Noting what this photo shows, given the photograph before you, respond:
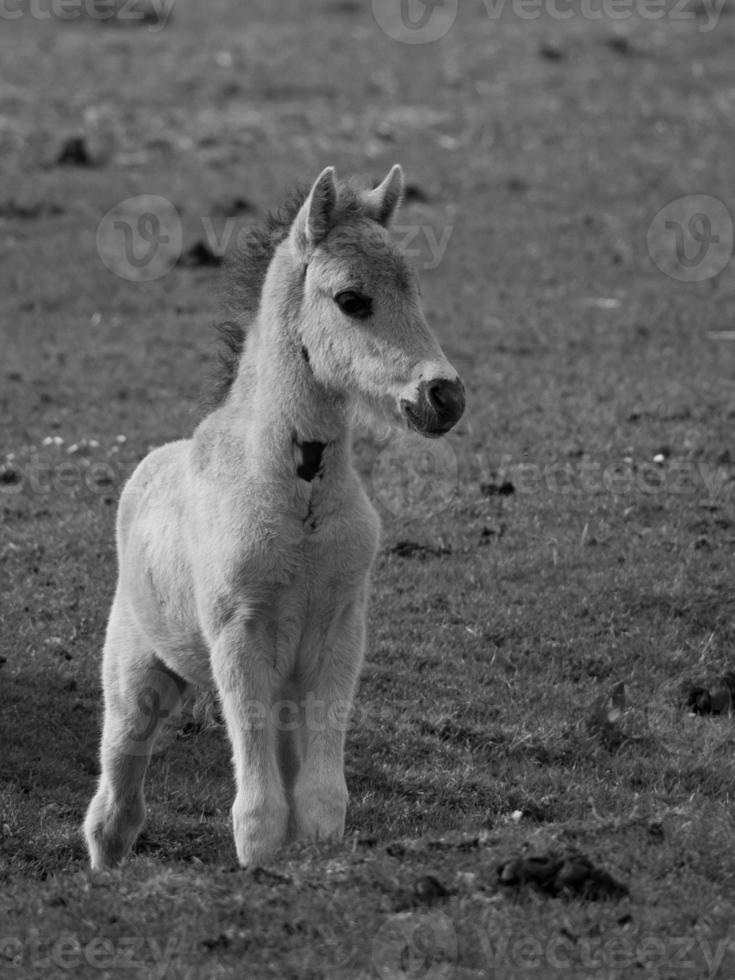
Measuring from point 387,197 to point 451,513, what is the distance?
5.67 m

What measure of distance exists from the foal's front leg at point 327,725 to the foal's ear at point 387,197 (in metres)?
1.89

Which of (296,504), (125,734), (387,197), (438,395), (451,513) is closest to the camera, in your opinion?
(438,395)

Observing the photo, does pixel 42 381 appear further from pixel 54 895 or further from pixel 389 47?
pixel 389 47

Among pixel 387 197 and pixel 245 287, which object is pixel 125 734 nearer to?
pixel 245 287

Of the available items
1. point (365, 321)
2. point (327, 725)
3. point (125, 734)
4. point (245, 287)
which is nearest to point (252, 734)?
point (327, 725)

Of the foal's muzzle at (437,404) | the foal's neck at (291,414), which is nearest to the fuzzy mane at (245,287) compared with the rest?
the foal's neck at (291,414)

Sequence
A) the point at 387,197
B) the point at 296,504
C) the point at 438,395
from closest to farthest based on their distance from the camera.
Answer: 1. the point at 438,395
2. the point at 296,504
3. the point at 387,197

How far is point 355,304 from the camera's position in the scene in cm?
725

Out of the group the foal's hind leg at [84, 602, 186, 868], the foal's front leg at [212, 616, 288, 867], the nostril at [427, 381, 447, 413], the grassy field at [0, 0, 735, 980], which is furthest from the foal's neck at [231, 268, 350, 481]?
Answer: the grassy field at [0, 0, 735, 980]

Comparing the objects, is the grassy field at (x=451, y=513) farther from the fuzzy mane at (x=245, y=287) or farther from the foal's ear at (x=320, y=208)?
the foal's ear at (x=320, y=208)

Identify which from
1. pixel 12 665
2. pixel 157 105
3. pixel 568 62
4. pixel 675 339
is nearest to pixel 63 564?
pixel 12 665

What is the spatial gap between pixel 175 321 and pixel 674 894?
13208mm

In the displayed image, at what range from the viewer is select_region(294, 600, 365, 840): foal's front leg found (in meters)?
7.13

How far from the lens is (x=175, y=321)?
19.0 m
